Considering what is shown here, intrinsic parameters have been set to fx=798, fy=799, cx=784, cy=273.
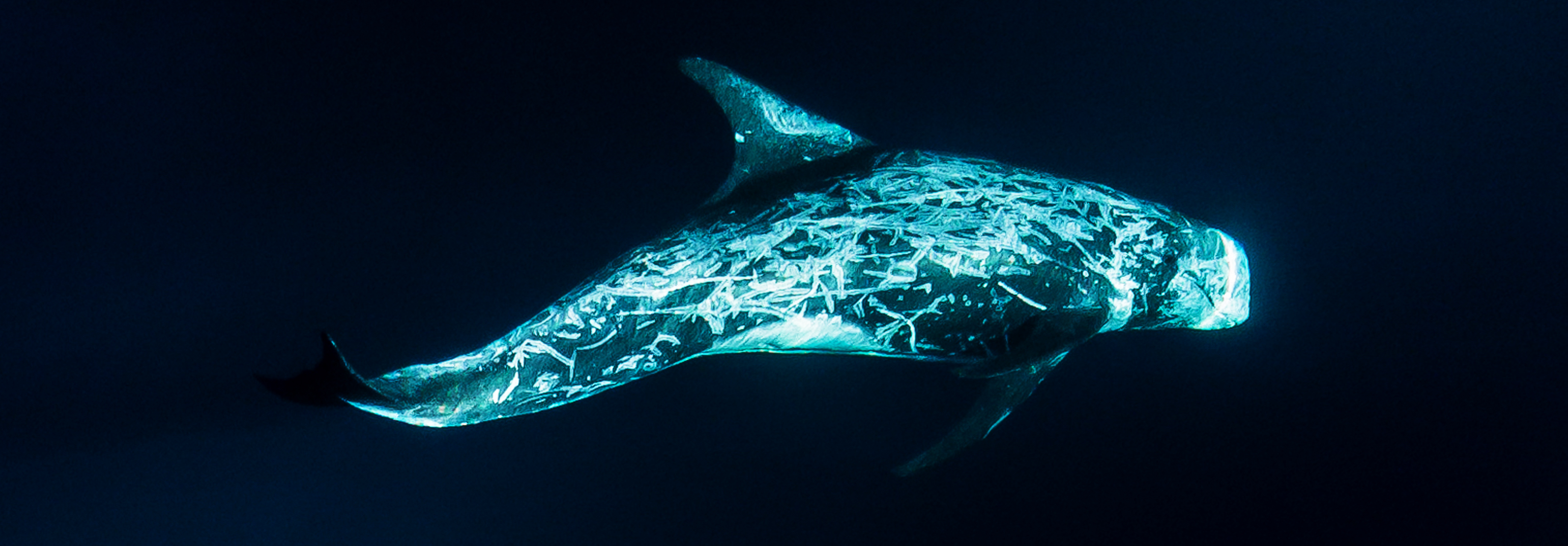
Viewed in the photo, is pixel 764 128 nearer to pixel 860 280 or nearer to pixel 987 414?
pixel 860 280

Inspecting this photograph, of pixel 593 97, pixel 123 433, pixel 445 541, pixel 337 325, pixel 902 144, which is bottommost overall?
pixel 445 541

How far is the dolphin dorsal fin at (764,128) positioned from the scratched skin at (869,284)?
223 mm

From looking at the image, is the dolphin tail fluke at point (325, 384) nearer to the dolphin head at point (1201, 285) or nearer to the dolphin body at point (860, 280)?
the dolphin body at point (860, 280)

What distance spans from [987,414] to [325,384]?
2608 millimetres

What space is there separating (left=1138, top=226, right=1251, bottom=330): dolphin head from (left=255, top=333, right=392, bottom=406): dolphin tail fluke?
339 cm

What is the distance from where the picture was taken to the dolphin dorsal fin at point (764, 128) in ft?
13.5

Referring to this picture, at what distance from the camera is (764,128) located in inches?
164

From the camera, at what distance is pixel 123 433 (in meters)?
5.25

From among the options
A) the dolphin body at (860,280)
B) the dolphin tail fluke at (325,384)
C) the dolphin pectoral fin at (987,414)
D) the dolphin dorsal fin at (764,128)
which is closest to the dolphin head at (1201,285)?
the dolphin body at (860,280)

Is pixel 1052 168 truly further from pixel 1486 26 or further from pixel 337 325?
pixel 337 325

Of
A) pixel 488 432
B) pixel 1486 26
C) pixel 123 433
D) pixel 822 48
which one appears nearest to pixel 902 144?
pixel 822 48

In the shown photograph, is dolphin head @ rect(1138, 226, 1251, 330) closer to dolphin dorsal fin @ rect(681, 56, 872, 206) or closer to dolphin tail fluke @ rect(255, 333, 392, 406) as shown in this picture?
dolphin dorsal fin @ rect(681, 56, 872, 206)

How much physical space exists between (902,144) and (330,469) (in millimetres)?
4451

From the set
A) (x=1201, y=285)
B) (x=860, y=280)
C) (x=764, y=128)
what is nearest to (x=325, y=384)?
(x=860, y=280)
